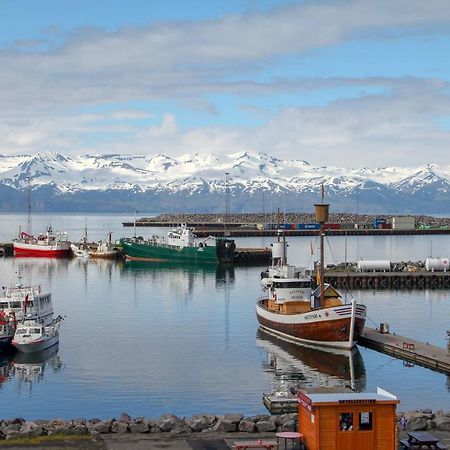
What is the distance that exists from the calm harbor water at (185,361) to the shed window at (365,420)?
517 inches

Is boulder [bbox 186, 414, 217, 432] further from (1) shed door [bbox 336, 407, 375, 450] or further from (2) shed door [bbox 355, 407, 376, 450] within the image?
(2) shed door [bbox 355, 407, 376, 450]

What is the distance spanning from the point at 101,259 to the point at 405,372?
3916 inches

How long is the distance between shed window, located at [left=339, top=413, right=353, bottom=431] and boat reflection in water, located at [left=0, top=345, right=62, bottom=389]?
74.8 feet

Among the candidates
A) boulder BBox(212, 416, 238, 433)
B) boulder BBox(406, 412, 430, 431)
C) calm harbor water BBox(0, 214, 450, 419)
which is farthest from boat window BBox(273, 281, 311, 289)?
boulder BBox(212, 416, 238, 433)

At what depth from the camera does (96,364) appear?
51.8m

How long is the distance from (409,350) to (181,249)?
278 ft

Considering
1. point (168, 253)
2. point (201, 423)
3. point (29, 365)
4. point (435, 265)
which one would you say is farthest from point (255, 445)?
point (168, 253)

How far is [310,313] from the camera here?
185 feet

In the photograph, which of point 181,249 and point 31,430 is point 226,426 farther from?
point 181,249

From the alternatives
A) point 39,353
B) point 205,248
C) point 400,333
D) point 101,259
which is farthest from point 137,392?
point 101,259

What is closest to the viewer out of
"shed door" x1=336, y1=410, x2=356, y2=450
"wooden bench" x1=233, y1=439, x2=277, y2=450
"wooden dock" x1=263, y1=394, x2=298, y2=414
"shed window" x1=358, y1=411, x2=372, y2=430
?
"shed door" x1=336, y1=410, x2=356, y2=450

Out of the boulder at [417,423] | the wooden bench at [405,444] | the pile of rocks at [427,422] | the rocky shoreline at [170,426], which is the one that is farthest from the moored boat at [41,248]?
the wooden bench at [405,444]

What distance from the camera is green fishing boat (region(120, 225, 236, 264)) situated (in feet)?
430

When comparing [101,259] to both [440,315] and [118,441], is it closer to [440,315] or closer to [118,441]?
[440,315]
